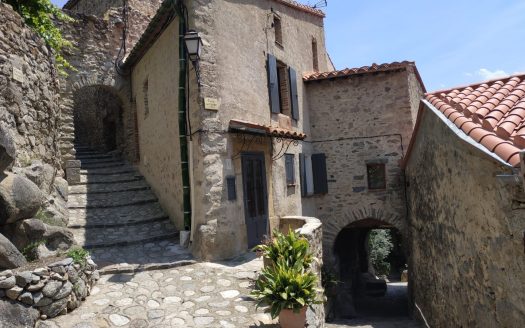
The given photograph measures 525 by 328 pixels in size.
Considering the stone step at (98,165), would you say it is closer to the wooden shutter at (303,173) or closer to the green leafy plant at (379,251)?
the wooden shutter at (303,173)

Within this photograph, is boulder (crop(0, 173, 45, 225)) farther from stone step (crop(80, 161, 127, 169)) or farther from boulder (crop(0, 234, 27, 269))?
stone step (crop(80, 161, 127, 169))

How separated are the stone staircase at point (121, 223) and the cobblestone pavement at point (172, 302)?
50 centimetres

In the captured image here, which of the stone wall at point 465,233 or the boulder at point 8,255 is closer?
the stone wall at point 465,233

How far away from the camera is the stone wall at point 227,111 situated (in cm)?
743

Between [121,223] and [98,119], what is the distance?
7.92 m

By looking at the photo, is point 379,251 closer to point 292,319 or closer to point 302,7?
point 302,7

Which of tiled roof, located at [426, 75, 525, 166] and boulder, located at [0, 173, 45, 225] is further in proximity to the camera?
boulder, located at [0, 173, 45, 225]

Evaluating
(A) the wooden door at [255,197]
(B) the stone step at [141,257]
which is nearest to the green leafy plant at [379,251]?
(A) the wooden door at [255,197]

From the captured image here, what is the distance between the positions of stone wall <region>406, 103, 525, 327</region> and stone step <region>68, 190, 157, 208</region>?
6629mm

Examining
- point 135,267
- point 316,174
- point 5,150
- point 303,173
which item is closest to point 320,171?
point 316,174

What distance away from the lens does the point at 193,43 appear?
712cm

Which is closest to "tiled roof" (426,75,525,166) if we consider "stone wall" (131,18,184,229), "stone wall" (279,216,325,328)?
"stone wall" (279,216,325,328)

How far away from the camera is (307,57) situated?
1262cm

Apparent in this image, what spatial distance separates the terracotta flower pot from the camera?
16.1 feet
